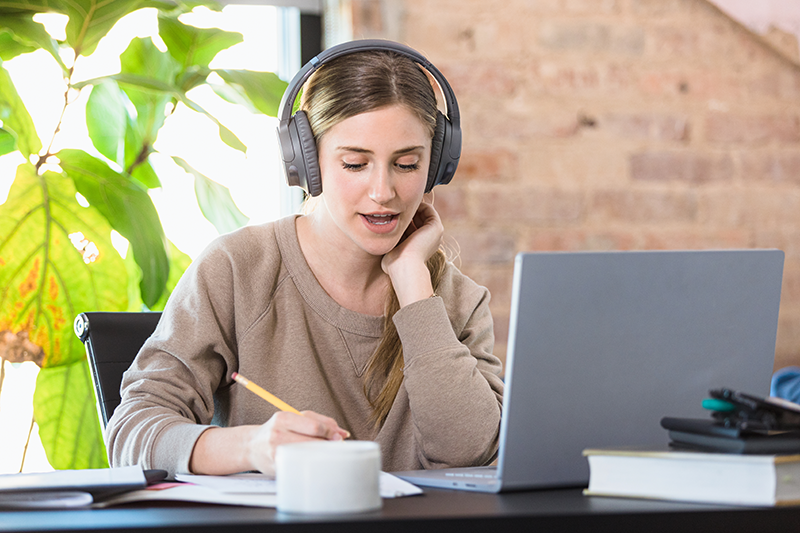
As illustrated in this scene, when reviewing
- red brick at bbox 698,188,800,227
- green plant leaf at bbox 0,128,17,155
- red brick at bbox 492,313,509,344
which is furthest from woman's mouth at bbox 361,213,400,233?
red brick at bbox 698,188,800,227

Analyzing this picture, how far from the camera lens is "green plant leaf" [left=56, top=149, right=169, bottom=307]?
1729mm

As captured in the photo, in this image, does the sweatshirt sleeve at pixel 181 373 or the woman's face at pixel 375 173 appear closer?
the sweatshirt sleeve at pixel 181 373

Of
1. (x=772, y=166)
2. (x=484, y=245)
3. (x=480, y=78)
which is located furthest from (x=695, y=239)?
(x=480, y=78)

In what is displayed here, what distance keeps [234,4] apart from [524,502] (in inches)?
73.3

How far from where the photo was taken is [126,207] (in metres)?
1.74

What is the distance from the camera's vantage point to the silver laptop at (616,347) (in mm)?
684

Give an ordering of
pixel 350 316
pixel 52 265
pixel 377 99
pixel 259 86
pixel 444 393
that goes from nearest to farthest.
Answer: pixel 444 393 < pixel 377 99 < pixel 350 316 < pixel 52 265 < pixel 259 86

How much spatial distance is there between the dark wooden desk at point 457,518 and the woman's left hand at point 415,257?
0.56 m

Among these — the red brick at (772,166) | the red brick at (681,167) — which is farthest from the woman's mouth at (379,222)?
the red brick at (772,166)

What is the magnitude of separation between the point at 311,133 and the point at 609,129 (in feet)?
3.70

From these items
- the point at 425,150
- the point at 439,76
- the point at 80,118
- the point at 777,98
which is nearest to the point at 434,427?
the point at 425,150

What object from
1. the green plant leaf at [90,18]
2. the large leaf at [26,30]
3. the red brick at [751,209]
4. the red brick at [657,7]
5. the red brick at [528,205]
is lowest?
the red brick at [528,205]

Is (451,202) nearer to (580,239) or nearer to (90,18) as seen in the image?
(580,239)

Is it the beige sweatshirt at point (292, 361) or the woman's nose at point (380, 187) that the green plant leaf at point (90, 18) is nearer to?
the beige sweatshirt at point (292, 361)
